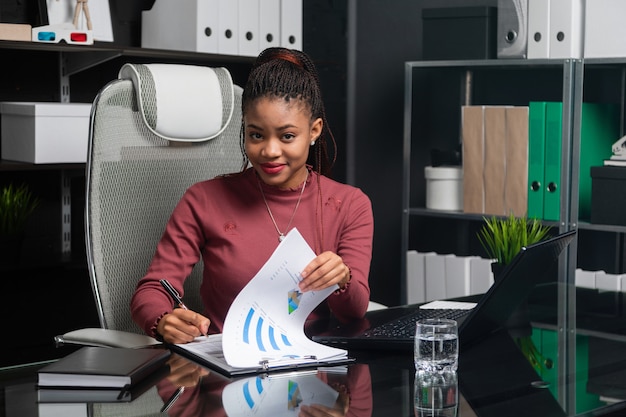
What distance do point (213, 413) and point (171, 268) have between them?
61 cm

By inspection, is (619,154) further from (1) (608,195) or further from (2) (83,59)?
(2) (83,59)

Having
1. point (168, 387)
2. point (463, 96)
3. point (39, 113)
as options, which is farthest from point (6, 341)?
point (463, 96)

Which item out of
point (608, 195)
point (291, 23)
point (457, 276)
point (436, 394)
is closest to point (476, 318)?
point (436, 394)

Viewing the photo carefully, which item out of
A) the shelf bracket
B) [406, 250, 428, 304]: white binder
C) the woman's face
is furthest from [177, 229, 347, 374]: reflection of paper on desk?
[406, 250, 428, 304]: white binder

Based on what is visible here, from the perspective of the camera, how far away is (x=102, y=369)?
130 centimetres

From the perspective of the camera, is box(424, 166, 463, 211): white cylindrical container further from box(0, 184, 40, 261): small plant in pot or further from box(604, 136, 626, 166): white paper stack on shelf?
box(0, 184, 40, 261): small plant in pot

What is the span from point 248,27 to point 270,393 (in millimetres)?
2156

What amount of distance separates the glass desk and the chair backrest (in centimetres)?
53

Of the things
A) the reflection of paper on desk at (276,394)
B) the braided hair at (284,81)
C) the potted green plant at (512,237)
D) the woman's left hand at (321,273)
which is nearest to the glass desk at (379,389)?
the reflection of paper on desk at (276,394)

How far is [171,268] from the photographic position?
1744 mm

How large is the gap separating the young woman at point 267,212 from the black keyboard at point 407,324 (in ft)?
0.31

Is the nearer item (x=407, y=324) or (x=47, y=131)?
(x=407, y=324)

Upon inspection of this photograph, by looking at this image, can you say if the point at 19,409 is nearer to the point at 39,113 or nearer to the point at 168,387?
the point at 168,387

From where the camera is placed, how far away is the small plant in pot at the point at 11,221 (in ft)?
9.42
